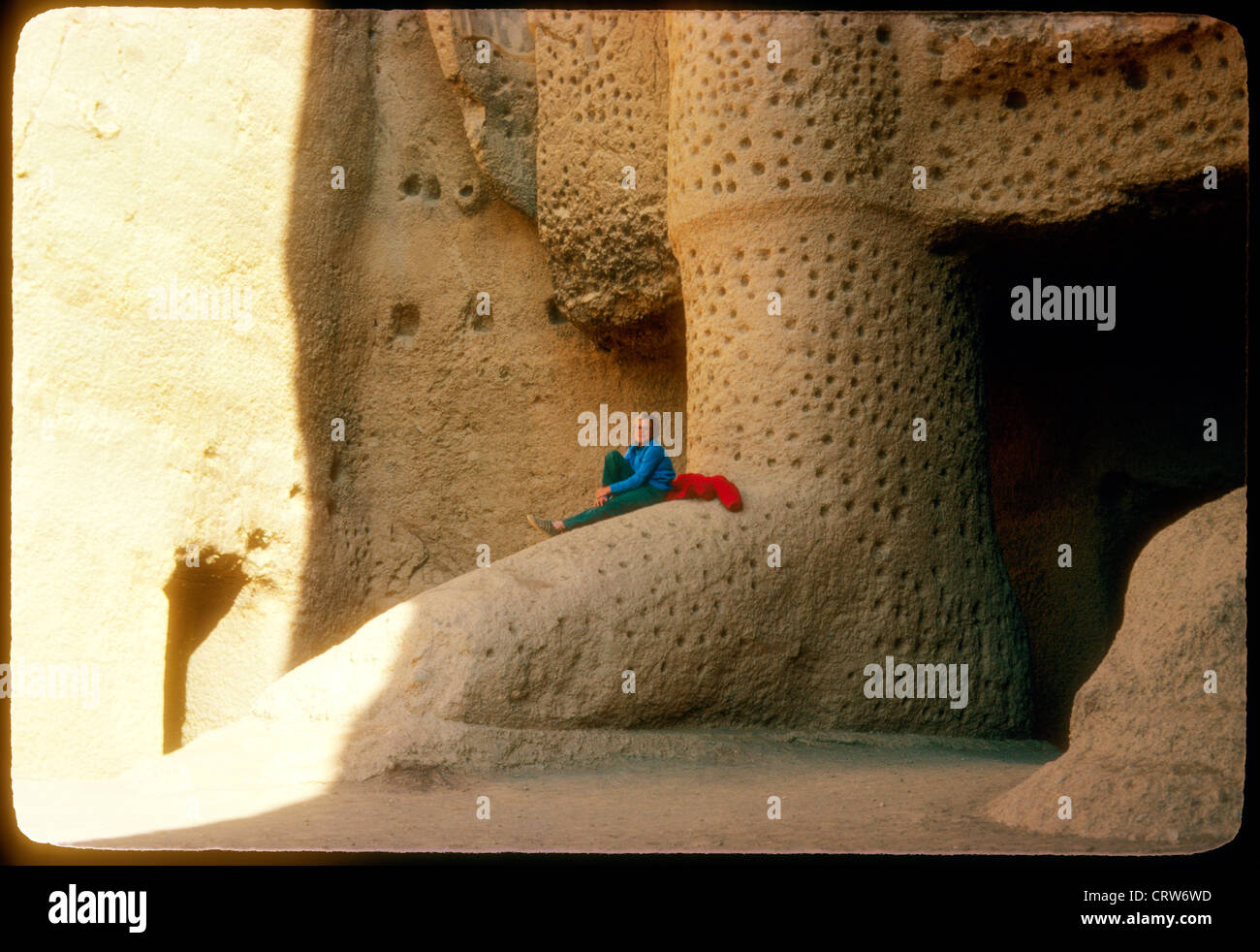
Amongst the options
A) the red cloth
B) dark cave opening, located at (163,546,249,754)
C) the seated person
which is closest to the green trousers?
the seated person

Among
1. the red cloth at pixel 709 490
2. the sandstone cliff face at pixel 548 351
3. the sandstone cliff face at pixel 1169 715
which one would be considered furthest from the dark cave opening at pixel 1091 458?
the sandstone cliff face at pixel 1169 715

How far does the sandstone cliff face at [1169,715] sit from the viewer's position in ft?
15.3

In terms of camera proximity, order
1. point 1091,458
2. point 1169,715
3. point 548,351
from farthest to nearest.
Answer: point 1091,458
point 548,351
point 1169,715

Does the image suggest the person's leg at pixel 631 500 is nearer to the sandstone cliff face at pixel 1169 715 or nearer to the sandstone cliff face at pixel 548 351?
the sandstone cliff face at pixel 548 351

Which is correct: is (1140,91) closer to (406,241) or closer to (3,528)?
(406,241)

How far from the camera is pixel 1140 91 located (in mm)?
6789

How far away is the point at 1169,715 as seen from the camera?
16.0ft

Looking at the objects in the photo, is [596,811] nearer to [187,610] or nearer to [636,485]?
[636,485]

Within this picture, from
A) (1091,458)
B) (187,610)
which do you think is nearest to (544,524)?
(187,610)

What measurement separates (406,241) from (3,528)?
14.4 feet

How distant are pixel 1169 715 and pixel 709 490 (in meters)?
2.51

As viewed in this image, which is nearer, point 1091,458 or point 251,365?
point 251,365

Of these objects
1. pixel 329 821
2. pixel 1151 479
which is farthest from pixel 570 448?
pixel 329 821

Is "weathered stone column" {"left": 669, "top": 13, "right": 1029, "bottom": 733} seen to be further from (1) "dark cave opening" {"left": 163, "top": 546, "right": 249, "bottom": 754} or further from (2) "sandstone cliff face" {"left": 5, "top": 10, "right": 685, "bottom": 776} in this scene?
(1) "dark cave opening" {"left": 163, "top": 546, "right": 249, "bottom": 754}
